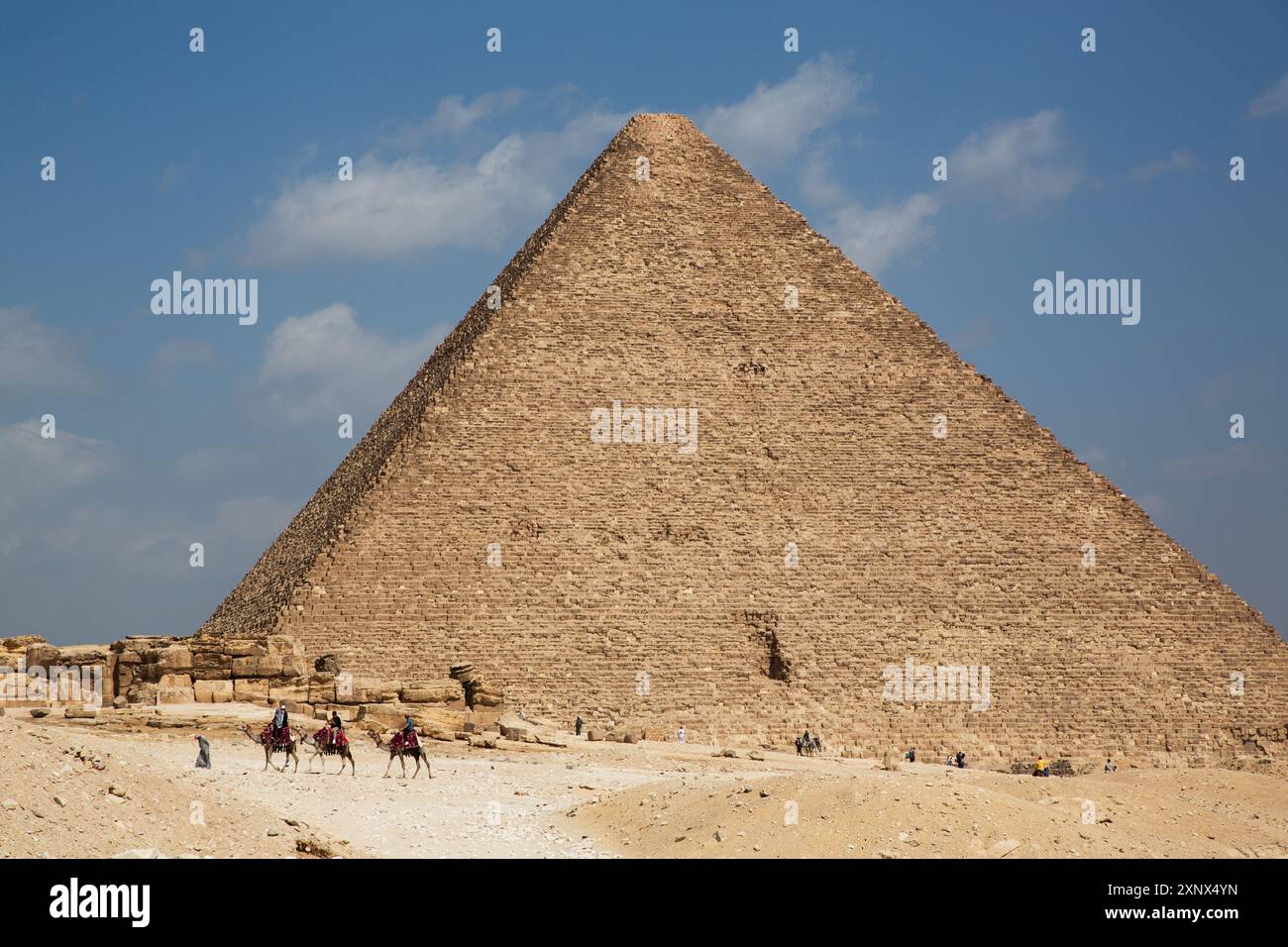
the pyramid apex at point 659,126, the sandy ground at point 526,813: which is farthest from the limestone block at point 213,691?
the pyramid apex at point 659,126

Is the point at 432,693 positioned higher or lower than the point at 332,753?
higher

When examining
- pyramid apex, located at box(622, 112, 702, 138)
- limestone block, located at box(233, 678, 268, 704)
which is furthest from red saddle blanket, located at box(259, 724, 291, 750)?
pyramid apex, located at box(622, 112, 702, 138)

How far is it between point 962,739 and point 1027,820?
19.0m

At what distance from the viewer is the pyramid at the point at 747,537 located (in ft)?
109

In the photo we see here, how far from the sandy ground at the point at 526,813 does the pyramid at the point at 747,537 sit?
13.3 meters

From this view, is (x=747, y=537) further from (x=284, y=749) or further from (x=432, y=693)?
(x=284, y=749)

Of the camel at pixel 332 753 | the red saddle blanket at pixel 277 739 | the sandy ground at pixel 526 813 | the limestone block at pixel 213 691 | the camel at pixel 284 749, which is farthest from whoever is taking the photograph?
the limestone block at pixel 213 691

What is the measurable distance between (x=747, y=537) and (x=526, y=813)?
19.7m

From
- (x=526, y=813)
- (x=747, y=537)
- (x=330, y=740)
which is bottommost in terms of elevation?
(x=526, y=813)

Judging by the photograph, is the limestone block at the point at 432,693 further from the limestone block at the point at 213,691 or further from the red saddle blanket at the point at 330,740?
the red saddle blanket at the point at 330,740

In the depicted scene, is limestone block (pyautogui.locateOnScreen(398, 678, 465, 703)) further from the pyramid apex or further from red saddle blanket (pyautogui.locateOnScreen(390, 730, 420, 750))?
the pyramid apex

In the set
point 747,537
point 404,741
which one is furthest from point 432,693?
Answer: point 747,537

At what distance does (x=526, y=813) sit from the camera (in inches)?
646

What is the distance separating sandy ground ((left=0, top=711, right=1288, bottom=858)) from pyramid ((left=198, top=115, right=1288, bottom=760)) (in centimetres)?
1334
